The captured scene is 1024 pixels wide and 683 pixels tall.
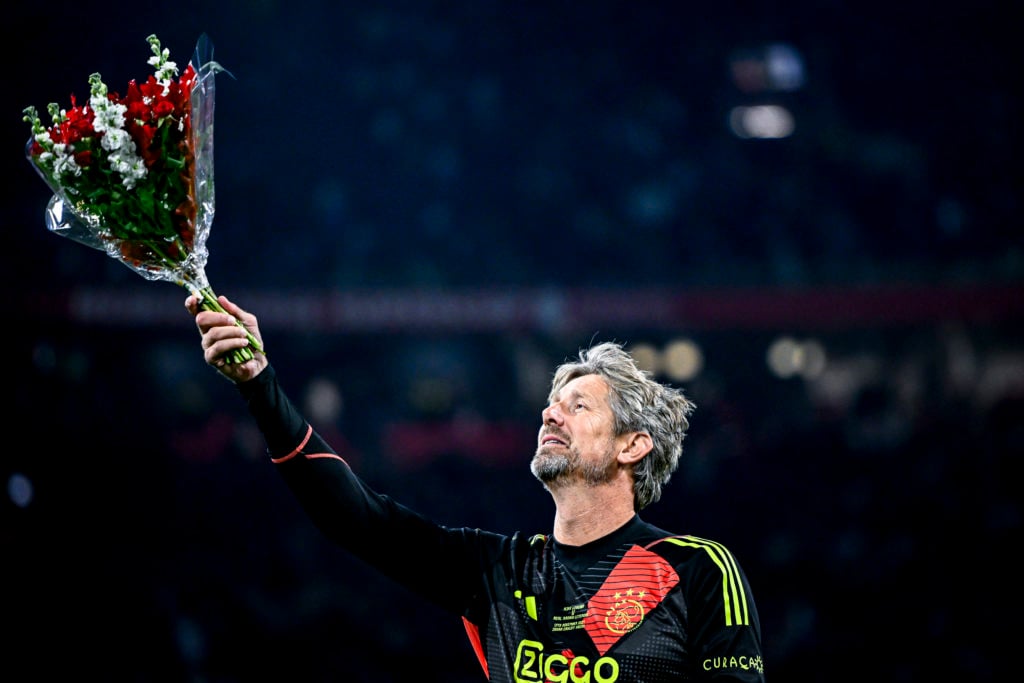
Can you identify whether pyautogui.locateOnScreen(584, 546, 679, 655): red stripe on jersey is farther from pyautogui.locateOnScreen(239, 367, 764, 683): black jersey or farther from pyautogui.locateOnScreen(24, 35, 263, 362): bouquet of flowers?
pyautogui.locateOnScreen(24, 35, 263, 362): bouquet of flowers

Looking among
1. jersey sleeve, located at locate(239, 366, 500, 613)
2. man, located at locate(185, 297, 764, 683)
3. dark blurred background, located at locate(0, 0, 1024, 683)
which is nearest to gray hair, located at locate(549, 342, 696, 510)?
man, located at locate(185, 297, 764, 683)

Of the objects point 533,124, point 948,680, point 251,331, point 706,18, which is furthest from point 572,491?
point 706,18

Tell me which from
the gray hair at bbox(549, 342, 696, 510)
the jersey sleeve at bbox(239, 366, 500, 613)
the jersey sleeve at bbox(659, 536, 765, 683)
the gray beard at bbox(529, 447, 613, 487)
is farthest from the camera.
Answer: the gray hair at bbox(549, 342, 696, 510)

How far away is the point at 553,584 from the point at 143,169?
1.30m

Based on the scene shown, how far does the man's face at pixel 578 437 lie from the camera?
8.02 feet

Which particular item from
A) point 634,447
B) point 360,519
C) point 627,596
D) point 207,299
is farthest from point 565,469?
point 207,299

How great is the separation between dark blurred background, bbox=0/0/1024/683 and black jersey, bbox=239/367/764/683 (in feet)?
13.8

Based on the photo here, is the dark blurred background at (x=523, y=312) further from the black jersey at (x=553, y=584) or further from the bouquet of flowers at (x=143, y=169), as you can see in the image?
the bouquet of flowers at (x=143, y=169)

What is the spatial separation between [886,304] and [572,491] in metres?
5.99

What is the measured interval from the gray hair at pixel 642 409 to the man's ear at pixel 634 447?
0.05ft

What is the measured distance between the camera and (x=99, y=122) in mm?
2066

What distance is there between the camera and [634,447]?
8.38ft

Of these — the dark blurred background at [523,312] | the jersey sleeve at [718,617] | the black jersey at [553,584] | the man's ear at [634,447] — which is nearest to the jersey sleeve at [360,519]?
the black jersey at [553,584]

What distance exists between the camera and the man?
2.15 meters
